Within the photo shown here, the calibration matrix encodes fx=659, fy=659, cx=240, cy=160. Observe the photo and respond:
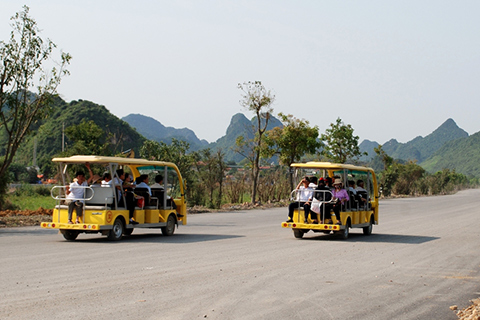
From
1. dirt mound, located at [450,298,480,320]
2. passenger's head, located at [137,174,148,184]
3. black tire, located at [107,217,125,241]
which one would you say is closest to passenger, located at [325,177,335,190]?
passenger's head, located at [137,174,148,184]

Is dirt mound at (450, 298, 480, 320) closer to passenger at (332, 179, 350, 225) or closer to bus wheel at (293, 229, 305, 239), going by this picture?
passenger at (332, 179, 350, 225)

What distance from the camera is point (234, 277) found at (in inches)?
439

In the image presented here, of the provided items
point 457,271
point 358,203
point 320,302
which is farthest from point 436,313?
point 358,203

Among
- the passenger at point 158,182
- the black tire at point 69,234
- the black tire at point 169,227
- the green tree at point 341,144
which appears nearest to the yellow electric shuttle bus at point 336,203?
the black tire at point 169,227

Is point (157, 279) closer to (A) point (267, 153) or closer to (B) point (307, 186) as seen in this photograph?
(B) point (307, 186)

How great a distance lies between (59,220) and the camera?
1744 centimetres

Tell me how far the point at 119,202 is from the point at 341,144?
38.9 metres

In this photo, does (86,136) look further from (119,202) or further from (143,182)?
(119,202)

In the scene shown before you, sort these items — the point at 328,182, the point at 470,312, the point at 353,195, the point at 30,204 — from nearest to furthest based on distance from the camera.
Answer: the point at 470,312
the point at 328,182
the point at 353,195
the point at 30,204

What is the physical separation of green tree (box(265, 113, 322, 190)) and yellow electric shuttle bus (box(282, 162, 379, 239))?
75.3 feet

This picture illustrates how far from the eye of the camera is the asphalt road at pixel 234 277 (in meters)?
8.46

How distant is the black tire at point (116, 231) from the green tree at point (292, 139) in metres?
27.3

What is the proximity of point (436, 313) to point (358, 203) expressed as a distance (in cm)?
1189

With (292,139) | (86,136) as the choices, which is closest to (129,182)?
(86,136)
